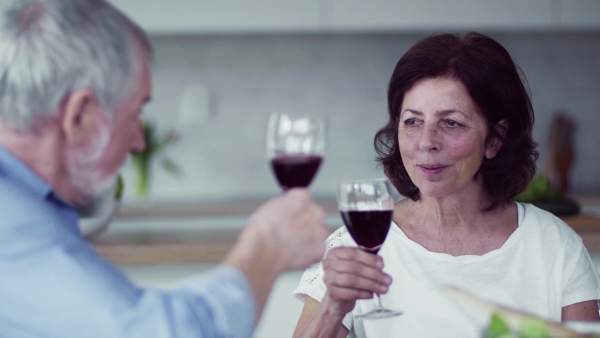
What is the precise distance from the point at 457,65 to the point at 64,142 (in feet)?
3.38

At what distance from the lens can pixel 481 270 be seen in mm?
1664

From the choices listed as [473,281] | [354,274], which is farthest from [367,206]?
[473,281]

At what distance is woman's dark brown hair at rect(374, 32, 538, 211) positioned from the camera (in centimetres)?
168

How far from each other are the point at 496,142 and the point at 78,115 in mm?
1150

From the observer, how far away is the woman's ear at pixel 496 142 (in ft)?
5.75

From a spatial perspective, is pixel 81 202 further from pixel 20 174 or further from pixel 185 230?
pixel 185 230

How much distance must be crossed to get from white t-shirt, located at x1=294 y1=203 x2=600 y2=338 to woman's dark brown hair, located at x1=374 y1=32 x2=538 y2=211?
0.14 m

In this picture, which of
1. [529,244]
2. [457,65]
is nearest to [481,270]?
[529,244]

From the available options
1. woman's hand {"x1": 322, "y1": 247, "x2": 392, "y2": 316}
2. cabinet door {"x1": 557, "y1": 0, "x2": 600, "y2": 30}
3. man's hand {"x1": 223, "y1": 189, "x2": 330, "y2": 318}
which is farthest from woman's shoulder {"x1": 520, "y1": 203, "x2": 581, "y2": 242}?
cabinet door {"x1": 557, "y1": 0, "x2": 600, "y2": 30}

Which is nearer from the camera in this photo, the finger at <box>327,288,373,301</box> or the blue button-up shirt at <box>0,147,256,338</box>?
the blue button-up shirt at <box>0,147,256,338</box>

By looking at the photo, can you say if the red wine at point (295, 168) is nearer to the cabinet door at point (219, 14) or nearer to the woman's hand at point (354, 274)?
the woman's hand at point (354, 274)

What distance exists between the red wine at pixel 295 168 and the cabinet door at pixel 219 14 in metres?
2.46

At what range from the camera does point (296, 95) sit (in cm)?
402

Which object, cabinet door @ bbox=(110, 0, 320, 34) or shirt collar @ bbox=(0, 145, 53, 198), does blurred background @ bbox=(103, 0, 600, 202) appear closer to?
cabinet door @ bbox=(110, 0, 320, 34)
